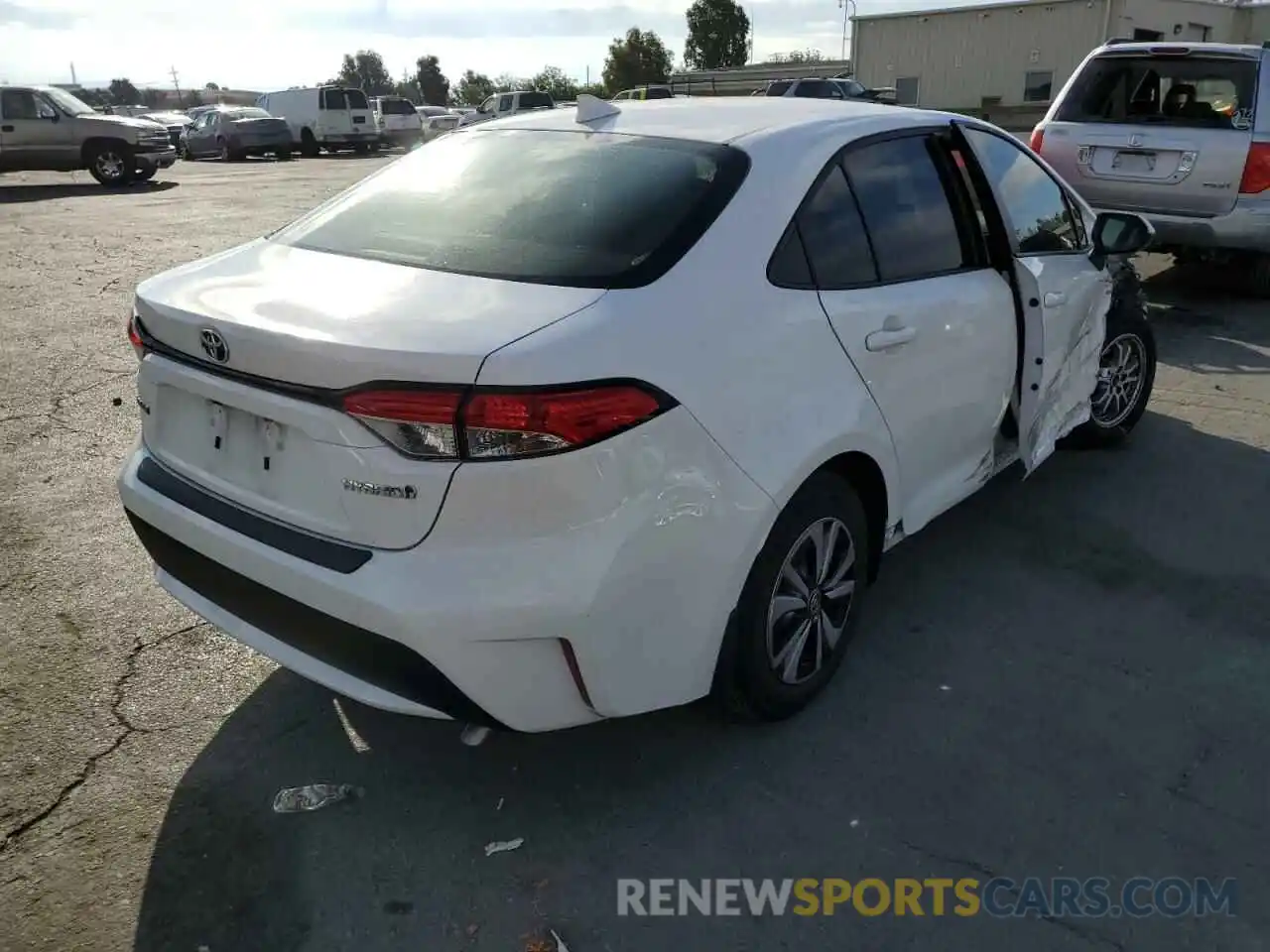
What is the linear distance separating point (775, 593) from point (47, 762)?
2086 mm

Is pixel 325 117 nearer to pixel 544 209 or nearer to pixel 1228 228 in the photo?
pixel 1228 228

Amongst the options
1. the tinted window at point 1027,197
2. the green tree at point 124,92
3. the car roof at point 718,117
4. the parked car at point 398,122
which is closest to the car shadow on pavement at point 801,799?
the tinted window at point 1027,197

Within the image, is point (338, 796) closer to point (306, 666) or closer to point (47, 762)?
point (306, 666)

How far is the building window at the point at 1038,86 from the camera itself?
2864 centimetres

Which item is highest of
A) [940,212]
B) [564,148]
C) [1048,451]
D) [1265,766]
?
[564,148]

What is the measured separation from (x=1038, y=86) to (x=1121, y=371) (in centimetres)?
2757

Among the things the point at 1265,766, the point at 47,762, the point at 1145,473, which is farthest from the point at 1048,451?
the point at 47,762

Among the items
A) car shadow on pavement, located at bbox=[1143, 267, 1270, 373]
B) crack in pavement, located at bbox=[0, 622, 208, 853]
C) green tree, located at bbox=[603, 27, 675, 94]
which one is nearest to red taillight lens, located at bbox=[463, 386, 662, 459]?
crack in pavement, located at bbox=[0, 622, 208, 853]

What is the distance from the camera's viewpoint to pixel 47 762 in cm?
285

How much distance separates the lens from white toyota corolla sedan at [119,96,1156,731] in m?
2.21

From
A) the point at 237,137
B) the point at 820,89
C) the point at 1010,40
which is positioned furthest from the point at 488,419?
the point at 1010,40

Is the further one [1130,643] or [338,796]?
[1130,643]

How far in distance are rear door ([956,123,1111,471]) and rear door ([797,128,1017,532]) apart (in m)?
0.10
